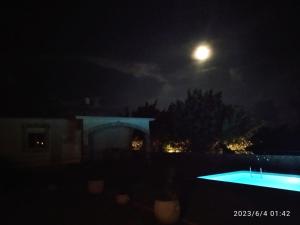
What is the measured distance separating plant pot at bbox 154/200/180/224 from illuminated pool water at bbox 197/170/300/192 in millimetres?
4648

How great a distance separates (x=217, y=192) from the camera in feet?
32.7

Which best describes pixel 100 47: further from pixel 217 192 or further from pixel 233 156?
pixel 217 192

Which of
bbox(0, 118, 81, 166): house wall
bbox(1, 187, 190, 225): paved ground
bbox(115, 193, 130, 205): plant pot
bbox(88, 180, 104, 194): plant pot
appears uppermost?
bbox(0, 118, 81, 166): house wall

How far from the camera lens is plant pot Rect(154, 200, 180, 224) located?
773cm

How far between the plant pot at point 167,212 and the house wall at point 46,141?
14.7 m

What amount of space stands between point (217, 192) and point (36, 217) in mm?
5999

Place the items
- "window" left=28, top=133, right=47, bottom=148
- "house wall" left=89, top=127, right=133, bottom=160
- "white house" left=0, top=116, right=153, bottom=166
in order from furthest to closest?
"house wall" left=89, top=127, right=133, bottom=160 → "window" left=28, top=133, right=47, bottom=148 → "white house" left=0, top=116, right=153, bottom=166

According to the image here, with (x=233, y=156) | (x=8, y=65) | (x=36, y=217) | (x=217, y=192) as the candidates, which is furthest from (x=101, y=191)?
(x=8, y=65)

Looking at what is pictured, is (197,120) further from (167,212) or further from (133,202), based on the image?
(167,212)

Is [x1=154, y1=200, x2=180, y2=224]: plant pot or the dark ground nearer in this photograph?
[x1=154, y1=200, x2=180, y2=224]: plant pot

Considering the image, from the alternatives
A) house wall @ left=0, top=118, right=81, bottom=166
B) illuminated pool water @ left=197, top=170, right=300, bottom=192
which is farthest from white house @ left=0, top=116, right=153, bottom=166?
illuminated pool water @ left=197, top=170, right=300, bottom=192
